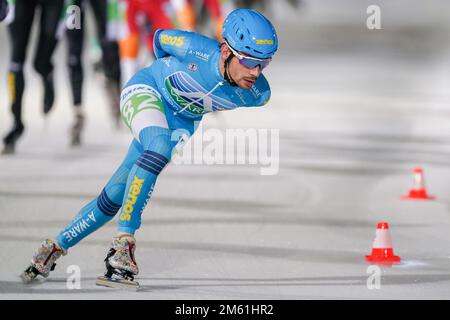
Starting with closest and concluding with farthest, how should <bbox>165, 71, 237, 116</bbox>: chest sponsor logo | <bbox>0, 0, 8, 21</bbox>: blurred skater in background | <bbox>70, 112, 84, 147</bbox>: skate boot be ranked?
<bbox>165, 71, 237, 116</bbox>: chest sponsor logo → <bbox>0, 0, 8, 21</bbox>: blurred skater in background → <bbox>70, 112, 84, 147</bbox>: skate boot

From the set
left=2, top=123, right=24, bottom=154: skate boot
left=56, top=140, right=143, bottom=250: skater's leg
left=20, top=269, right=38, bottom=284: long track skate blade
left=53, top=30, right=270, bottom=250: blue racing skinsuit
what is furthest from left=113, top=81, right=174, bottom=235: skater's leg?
Answer: left=2, top=123, right=24, bottom=154: skate boot

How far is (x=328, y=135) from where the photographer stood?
→ 51.2 ft

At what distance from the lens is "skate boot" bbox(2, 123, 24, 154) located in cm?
1299

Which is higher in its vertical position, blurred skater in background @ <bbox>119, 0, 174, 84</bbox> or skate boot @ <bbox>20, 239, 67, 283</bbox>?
blurred skater in background @ <bbox>119, 0, 174, 84</bbox>

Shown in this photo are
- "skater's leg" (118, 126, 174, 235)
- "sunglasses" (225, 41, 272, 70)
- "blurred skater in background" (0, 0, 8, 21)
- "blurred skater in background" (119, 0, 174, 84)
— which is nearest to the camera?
"skater's leg" (118, 126, 174, 235)

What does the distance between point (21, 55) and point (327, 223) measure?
4.43 metres

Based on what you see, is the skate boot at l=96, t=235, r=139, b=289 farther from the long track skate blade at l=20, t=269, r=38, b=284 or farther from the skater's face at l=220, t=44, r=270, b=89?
the skater's face at l=220, t=44, r=270, b=89

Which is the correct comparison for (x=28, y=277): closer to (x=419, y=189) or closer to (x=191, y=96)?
(x=191, y=96)

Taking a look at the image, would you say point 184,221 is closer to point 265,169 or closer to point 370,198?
point 370,198

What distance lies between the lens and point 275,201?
1062 cm

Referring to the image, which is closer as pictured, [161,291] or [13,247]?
[161,291]

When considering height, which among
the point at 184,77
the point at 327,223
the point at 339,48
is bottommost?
the point at 327,223

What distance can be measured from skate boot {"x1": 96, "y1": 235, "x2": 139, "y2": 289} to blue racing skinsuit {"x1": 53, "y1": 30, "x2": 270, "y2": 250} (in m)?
0.07

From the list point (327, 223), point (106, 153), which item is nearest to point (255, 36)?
point (327, 223)
